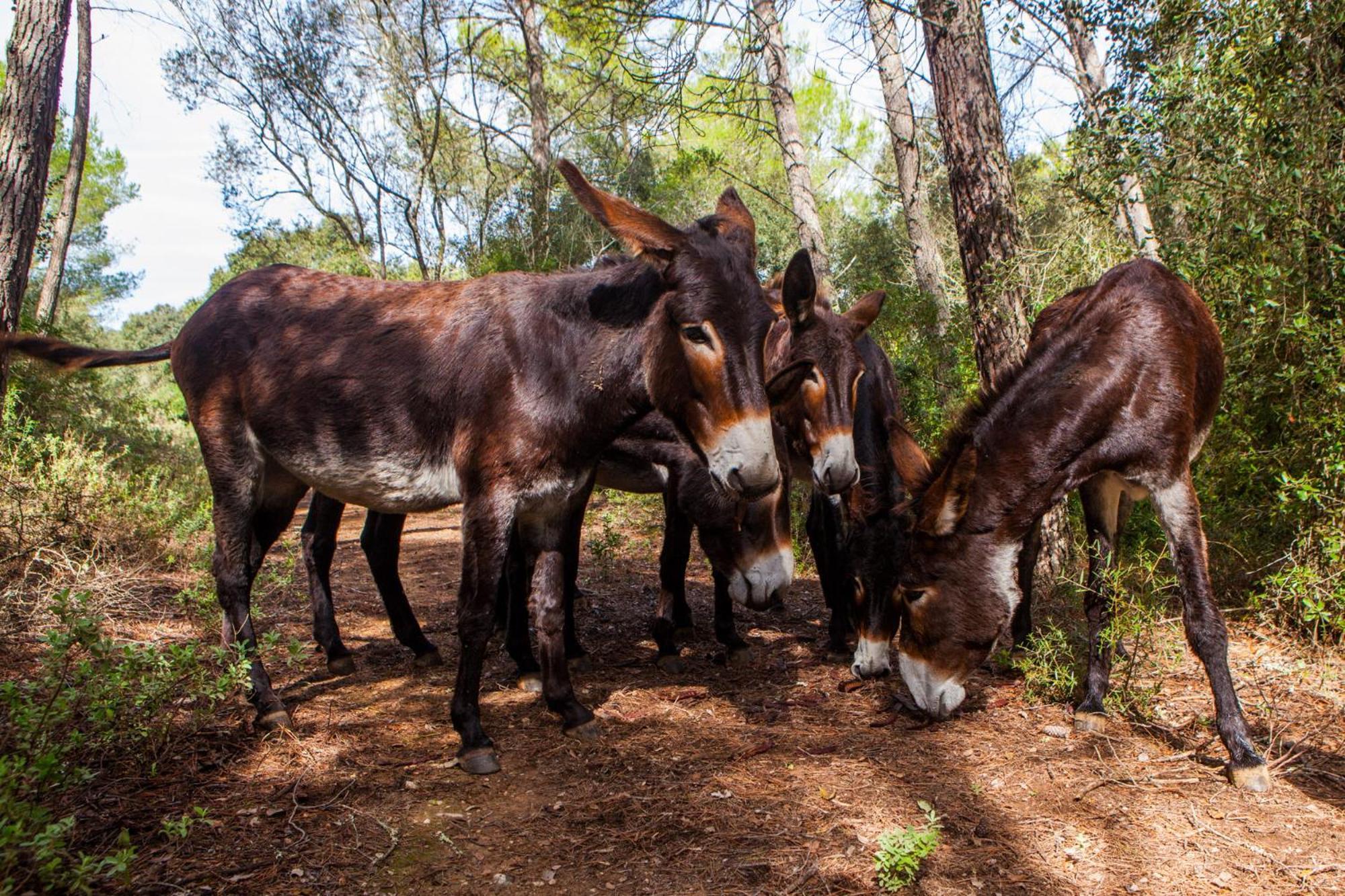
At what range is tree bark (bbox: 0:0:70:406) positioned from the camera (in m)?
5.70

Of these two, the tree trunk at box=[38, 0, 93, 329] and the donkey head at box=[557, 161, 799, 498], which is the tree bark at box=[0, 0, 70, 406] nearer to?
the donkey head at box=[557, 161, 799, 498]

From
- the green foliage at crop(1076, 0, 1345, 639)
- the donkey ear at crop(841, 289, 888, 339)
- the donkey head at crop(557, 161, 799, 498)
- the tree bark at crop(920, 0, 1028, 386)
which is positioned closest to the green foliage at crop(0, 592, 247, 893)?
the donkey head at crop(557, 161, 799, 498)

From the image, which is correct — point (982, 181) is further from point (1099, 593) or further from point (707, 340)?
point (707, 340)

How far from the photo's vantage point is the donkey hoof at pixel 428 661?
4.81 metres

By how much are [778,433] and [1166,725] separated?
7.55 feet

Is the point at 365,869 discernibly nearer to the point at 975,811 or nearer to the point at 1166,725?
the point at 975,811

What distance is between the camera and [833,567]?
5203 mm

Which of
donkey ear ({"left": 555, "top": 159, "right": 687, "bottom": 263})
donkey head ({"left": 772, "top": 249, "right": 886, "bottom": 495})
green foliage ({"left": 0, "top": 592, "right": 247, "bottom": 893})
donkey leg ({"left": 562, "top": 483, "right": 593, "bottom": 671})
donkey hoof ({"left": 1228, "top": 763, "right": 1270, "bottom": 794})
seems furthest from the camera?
donkey leg ({"left": 562, "top": 483, "right": 593, "bottom": 671})

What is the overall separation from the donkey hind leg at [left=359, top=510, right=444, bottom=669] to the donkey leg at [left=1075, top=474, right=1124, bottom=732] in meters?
3.45

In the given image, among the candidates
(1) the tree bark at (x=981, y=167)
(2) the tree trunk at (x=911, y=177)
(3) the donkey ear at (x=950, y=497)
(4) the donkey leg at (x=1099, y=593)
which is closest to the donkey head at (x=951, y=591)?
(3) the donkey ear at (x=950, y=497)

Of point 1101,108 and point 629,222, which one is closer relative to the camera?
point 629,222

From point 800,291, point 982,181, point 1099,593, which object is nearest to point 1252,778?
point 1099,593

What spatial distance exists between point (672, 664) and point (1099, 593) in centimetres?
228

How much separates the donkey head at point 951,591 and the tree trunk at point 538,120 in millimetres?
13008
